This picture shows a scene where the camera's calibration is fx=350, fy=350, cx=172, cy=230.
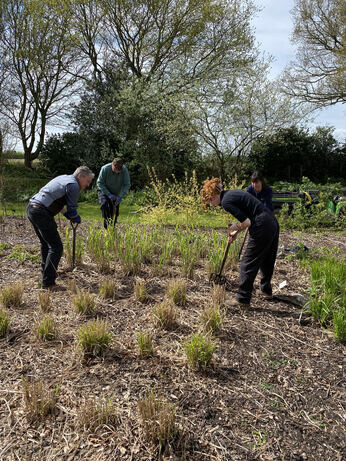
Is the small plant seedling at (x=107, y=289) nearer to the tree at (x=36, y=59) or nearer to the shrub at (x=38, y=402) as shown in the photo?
the shrub at (x=38, y=402)

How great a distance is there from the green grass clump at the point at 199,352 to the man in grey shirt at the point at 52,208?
212cm

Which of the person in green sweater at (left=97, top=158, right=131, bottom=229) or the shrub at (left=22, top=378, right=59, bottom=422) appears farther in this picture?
the person in green sweater at (left=97, top=158, right=131, bottom=229)

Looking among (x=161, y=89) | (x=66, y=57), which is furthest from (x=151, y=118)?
(x=66, y=57)

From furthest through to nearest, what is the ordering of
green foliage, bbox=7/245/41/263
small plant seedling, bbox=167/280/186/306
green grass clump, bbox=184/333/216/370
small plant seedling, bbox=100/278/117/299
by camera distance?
green foliage, bbox=7/245/41/263 < small plant seedling, bbox=100/278/117/299 < small plant seedling, bbox=167/280/186/306 < green grass clump, bbox=184/333/216/370

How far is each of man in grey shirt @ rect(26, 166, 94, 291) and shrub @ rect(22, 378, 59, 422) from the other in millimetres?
2027

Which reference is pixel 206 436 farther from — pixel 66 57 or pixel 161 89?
pixel 66 57

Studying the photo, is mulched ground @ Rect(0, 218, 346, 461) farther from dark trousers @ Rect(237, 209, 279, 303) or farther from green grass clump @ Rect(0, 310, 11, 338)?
dark trousers @ Rect(237, 209, 279, 303)

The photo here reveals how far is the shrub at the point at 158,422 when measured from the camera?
1864mm

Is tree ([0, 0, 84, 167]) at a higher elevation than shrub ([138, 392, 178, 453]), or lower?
higher

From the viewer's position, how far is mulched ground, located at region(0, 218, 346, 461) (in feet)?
6.20

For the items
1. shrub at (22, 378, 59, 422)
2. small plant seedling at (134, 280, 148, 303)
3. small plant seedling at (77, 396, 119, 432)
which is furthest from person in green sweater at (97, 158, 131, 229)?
small plant seedling at (77, 396, 119, 432)

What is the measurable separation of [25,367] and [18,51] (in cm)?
1734

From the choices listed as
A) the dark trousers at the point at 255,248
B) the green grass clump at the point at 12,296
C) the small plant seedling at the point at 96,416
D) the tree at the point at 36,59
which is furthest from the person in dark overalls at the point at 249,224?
the tree at the point at 36,59

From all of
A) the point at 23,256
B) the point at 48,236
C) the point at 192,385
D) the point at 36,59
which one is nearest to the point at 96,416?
the point at 192,385
